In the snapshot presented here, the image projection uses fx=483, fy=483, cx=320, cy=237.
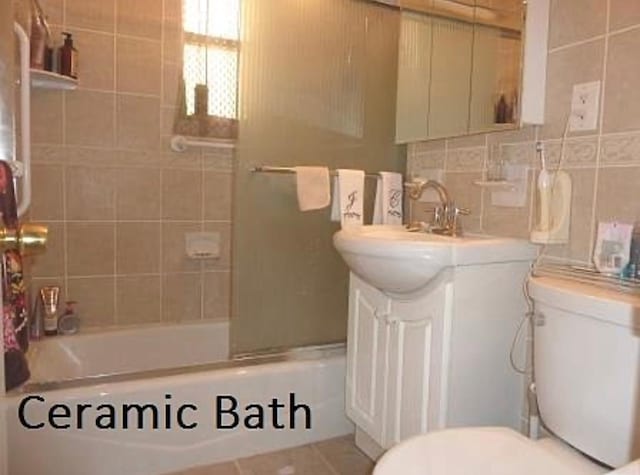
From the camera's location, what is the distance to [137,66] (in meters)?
2.17

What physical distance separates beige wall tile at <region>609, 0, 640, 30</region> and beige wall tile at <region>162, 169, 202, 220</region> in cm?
174

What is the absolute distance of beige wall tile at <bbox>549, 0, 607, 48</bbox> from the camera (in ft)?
4.16

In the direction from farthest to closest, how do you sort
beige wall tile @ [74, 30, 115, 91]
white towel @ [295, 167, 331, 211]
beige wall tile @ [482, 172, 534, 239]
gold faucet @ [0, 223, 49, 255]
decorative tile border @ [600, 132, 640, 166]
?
beige wall tile @ [74, 30, 115, 91] < white towel @ [295, 167, 331, 211] < beige wall tile @ [482, 172, 534, 239] < decorative tile border @ [600, 132, 640, 166] < gold faucet @ [0, 223, 49, 255]

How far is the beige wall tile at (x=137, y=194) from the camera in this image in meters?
2.20

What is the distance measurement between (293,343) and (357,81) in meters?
1.06

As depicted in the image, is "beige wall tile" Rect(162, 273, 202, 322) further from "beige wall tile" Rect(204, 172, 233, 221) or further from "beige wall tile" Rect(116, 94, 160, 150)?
"beige wall tile" Rect(116, 94, 160, 150)

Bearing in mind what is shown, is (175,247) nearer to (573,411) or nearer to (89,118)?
(89,118)

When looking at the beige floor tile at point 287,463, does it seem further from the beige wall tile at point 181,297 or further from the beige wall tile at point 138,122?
the beige wall tile at point 138,122

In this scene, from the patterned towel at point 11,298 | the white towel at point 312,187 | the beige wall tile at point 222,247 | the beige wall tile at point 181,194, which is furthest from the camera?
the beige wall tile at point 222,247

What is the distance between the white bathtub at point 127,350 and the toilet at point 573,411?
1.25 metres

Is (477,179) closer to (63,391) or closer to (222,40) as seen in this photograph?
(222,40)

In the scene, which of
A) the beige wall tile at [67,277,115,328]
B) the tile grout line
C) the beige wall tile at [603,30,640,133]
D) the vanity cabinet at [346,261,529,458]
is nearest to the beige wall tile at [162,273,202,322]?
the beige wall tile at [67,277,115,328]

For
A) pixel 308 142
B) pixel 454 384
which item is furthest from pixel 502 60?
pixel 454 384

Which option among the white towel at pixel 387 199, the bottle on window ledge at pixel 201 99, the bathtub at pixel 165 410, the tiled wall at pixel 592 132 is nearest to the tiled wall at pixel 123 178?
the bottle on window ledge at pixel 201 99
